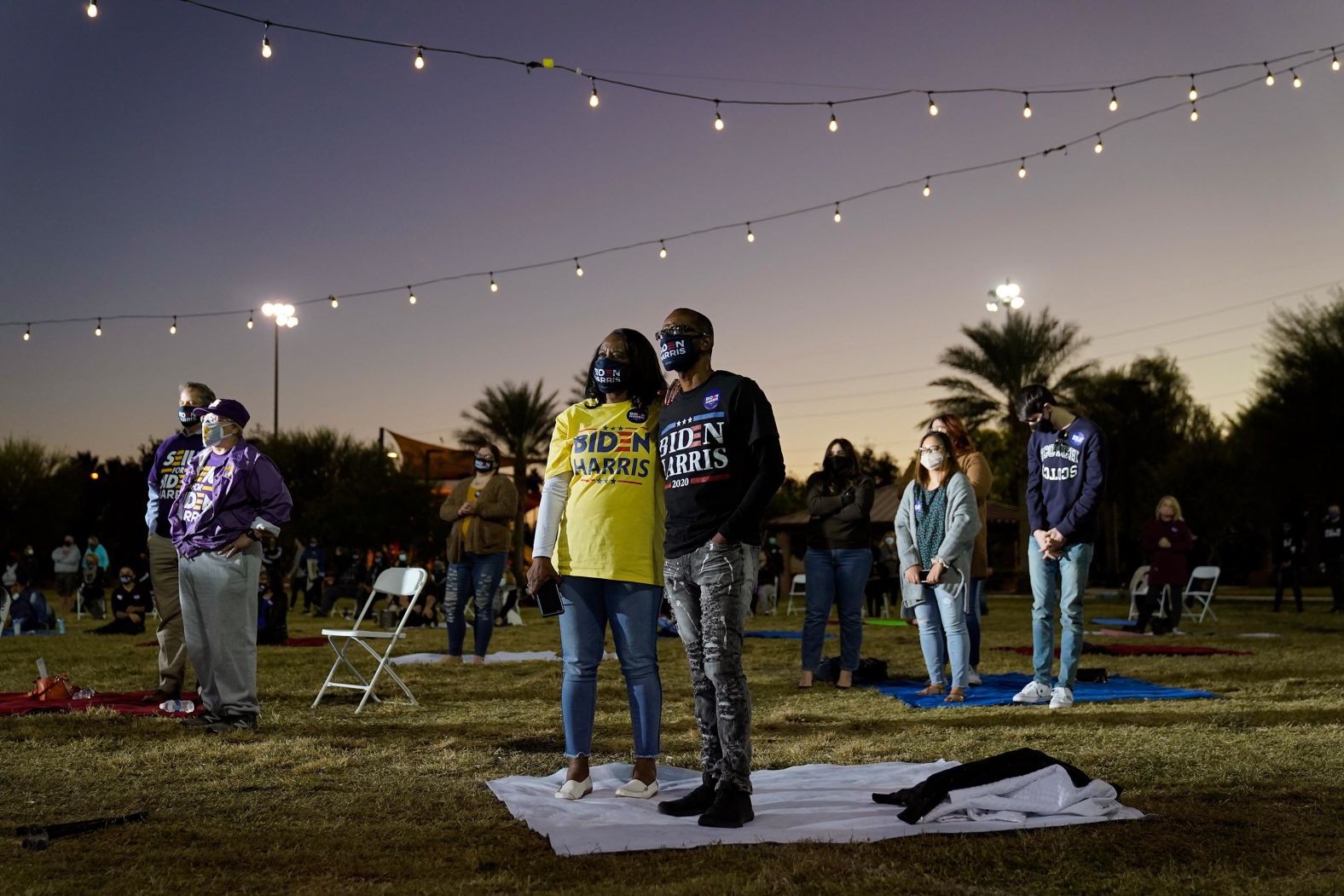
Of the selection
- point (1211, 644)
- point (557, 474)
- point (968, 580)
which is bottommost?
point (1211, 644)

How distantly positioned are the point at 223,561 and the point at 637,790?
3311 millimetres

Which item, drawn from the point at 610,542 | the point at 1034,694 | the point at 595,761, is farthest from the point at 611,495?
the point at 1034,694

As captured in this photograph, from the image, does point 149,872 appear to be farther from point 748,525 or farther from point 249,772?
point 748,525

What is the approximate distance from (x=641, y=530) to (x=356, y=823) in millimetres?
1489

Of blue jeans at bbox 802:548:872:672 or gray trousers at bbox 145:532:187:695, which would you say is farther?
blue jeans at bbox 802:548:872:672

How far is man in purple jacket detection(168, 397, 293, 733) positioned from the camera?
22.3ft

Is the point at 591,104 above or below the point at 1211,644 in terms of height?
above

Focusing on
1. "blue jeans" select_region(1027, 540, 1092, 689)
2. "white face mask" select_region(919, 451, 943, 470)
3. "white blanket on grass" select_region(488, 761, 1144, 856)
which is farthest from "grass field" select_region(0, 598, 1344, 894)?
"white face mask" select_region(919, 451, 943, 470)

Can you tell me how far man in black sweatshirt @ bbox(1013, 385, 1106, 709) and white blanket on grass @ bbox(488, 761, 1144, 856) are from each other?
3124 millimetres

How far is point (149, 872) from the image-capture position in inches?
140

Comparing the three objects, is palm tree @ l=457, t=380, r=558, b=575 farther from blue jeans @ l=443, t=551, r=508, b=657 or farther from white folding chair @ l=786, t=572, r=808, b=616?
blue jeans @ l=443, t=551, r=508, b=657

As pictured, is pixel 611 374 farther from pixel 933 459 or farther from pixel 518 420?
pixel 518 420

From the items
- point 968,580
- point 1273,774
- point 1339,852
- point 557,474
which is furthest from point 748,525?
point 968,580

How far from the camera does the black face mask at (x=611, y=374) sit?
15.4 ft
